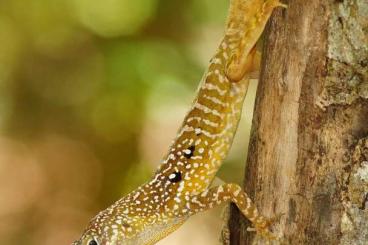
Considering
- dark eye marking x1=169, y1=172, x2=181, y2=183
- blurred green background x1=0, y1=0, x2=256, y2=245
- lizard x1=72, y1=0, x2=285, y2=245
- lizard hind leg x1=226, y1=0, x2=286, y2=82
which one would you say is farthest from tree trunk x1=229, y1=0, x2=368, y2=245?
blurred green background x1=0, y1=0, x2=256, y2=245

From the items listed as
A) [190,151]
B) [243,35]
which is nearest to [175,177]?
[190,151]

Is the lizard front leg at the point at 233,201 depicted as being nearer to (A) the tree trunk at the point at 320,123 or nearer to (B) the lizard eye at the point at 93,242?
(A) the tree trunk at the point at 320,123

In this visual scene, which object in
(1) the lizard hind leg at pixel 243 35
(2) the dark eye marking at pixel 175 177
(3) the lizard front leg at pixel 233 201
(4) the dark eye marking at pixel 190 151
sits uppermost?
(1) the lizard hind leg at pixel 243 35

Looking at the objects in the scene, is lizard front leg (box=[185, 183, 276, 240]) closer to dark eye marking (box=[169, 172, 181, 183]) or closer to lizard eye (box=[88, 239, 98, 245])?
dark eye marking (box=[169, 172, 181, 183])

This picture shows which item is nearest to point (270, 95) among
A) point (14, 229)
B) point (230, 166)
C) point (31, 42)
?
point (230, 166)

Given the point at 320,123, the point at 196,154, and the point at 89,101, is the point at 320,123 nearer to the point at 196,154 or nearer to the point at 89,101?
the point at 196,154

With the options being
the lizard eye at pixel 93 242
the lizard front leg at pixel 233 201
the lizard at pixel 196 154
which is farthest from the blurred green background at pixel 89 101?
the lizard eye at pixel 93 242
